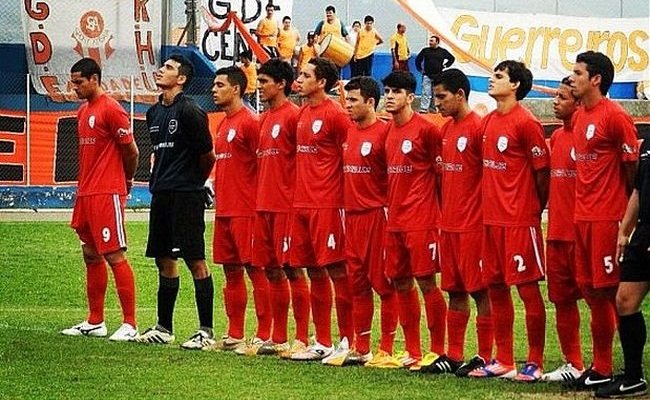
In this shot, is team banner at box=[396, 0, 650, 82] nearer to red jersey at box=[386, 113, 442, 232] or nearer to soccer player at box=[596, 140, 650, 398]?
red jersey at box=[386, 113, 442, 232]

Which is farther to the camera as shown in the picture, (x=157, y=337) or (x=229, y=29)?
(x=229, y=29)

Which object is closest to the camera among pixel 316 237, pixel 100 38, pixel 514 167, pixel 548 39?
pixel 514 167

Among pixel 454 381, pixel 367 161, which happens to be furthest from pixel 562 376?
pixel 367 161

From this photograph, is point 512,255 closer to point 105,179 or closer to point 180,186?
point 180,186

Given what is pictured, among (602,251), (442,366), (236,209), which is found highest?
(602,251)

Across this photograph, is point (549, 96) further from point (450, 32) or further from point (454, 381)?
point (454, 381)

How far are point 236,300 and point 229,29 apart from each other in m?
19.7

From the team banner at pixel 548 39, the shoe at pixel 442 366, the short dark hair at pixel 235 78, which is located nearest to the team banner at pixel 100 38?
the team banner at pixel 548 39

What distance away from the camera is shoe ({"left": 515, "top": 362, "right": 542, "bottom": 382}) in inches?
446

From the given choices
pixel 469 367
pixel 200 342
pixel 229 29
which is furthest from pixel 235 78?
pixel 229 29

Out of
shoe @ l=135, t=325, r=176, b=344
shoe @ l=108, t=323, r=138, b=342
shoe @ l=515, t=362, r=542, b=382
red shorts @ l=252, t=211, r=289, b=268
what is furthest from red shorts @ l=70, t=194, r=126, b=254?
shoe @ l=515, t=362, r=542, b=382

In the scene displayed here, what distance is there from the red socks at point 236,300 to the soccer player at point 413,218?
188 cm

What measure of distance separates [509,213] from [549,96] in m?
25.3

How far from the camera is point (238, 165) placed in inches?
530
